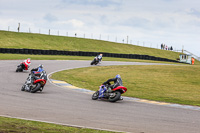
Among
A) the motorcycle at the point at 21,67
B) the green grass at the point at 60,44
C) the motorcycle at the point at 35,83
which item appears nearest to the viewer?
the motorcycle at the point at 35,83

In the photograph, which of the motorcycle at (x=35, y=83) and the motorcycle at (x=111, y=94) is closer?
the motorcycle at (x=111, y=94)

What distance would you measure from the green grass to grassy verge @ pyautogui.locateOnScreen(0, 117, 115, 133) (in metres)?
47.9

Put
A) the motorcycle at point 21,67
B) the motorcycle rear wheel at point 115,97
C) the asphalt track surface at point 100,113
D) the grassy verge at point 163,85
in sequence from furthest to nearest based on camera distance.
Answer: the motorcycle at point 21,67 → the grassy verge at point 163,85 → the motorcycle rear wheel at point 115,97 → the asphalt track surface at point 100,113

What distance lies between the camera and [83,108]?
510 inches

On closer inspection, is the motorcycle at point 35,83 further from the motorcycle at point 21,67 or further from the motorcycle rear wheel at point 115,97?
the motorcycle at point 21,67

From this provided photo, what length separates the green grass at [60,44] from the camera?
200ft

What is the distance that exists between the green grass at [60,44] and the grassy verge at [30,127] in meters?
47.9

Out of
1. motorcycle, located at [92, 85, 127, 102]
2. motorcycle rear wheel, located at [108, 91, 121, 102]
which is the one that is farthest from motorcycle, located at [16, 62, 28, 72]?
motorcycle rear wheel, located at [108, 91, 121, 102]

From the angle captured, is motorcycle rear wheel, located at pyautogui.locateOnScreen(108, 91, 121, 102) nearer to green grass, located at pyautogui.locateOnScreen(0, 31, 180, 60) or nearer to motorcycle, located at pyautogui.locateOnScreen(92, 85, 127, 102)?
motorcycle, located at pyautogui.locateOnScreen(92, 85, 127, 102)

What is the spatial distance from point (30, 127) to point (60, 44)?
59.4 m

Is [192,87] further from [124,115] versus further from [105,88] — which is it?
[124,115]

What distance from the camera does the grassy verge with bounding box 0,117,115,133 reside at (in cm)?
822

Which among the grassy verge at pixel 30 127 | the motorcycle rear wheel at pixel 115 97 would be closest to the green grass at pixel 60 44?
the motorcycle rear wheel at pixel 115 97

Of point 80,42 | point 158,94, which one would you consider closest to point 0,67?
point 158,94
